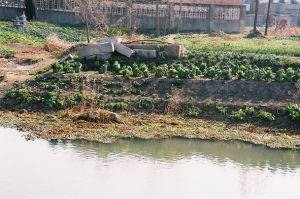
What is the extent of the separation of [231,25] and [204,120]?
28.4 m

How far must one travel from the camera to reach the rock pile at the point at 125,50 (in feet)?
46.2

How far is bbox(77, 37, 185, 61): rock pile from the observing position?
1409 centimetres

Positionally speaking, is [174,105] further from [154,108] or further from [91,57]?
[91,57]

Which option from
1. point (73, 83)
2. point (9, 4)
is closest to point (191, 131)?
point (73, 83)

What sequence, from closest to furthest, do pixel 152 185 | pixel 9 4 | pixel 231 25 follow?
pixel 152 185 → pixel 9 4 → pixel 231 25

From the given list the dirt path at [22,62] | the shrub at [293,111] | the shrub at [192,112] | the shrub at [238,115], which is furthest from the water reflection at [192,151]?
the dirt path at [22,62]

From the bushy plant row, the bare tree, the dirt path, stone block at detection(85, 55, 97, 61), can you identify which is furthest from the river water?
the bare tree

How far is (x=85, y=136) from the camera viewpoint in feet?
31.0

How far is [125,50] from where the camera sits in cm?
1426

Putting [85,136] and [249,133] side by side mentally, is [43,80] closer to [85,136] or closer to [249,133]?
[85,136]

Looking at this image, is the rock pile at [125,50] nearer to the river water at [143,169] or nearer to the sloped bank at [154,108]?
the sloped bank at [154,108]

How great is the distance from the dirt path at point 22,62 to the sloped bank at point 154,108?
1.12m

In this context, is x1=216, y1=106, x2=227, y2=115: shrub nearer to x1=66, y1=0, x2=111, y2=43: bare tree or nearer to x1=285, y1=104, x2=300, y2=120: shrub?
x1=285, y1=104, x2=300, y2=120: shrub

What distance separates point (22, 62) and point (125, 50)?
16.8 feet
